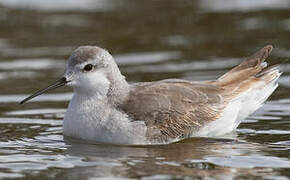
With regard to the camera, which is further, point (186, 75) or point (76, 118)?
point (186, 75)

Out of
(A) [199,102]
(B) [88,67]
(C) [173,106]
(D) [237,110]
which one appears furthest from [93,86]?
(D) [237,110]

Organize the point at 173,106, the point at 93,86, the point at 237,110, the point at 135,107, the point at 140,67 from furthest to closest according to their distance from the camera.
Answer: the point at 140,67 < the point at 237,110 < the point at 173,106 < the point at 93,86 < the point at 135,107

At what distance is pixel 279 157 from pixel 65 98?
559 centimetres

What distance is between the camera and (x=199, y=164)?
36.4 ft

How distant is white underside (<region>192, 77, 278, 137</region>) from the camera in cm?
1290

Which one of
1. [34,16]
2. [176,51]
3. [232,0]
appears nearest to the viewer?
[176,51]

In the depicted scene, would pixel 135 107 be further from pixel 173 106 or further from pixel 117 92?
pixel 173 106

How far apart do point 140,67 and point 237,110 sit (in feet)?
16.1

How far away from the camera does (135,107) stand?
1227cm

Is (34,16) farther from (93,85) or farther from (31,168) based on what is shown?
(31,168)

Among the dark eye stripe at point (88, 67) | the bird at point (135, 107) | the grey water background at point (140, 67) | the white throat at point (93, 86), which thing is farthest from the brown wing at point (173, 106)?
the dark eye stripe at point (88, 67)

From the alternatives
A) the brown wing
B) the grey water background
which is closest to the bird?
the brown wing

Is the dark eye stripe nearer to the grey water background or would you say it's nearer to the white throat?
the white throat

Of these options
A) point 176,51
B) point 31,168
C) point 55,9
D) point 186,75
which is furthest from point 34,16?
point 31,168
